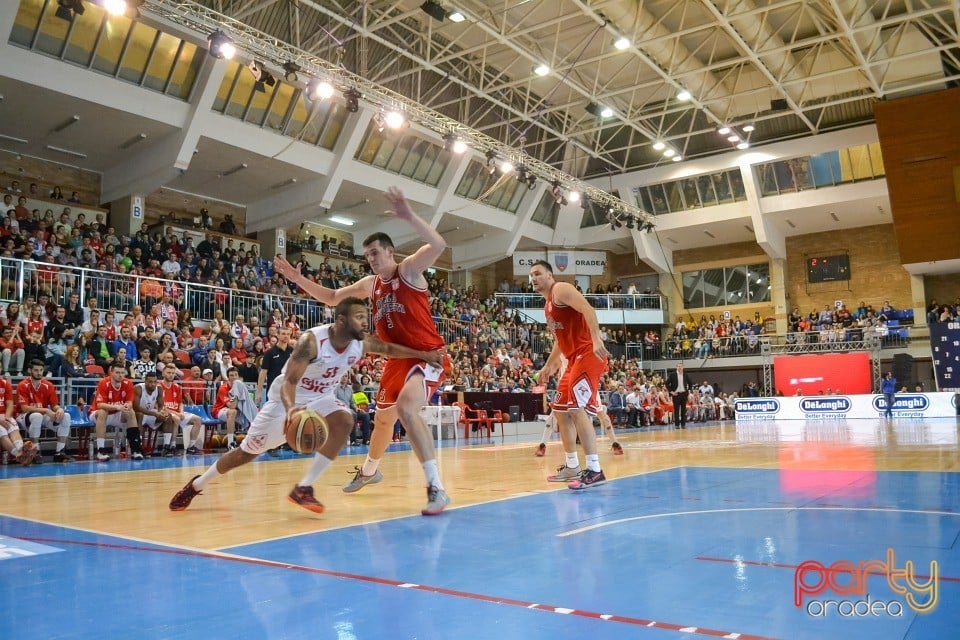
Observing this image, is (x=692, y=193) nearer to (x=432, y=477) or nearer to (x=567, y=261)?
(x=567, y=261)

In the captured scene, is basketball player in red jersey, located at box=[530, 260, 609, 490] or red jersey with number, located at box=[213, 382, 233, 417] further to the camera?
red jersey with number, located at box=[213, 382, 233, 417]

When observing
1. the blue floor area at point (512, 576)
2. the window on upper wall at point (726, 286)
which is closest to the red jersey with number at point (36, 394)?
the blue floor area at point (512, 576)

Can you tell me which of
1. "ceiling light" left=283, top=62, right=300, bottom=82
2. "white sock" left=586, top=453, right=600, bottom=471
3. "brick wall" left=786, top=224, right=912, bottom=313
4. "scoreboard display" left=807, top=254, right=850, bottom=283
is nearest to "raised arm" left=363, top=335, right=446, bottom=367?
"white sock" left=586, top=453, right=600, bottom=471

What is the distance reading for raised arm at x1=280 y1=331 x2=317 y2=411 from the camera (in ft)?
14.5

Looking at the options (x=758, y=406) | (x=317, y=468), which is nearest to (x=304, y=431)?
(x=317, y=468)

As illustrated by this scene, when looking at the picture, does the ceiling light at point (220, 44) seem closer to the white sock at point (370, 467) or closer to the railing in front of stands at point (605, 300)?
the white sock at point (370, 467)

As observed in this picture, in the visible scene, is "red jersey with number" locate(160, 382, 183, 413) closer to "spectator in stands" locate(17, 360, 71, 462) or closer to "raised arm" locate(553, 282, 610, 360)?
"spectator in stands" locate(17, 360, 71, 462)

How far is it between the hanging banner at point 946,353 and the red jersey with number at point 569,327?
25303 mm

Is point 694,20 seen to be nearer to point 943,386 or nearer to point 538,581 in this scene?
point 943,386

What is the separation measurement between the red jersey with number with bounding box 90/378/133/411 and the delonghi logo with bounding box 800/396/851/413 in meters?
21.5

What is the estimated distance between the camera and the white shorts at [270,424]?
4945mm

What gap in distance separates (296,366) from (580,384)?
284 cm

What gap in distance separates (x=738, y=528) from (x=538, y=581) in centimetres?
156

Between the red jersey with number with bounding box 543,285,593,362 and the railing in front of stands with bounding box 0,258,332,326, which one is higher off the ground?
the railing in front of stands with bounding box 0,258,332,326
